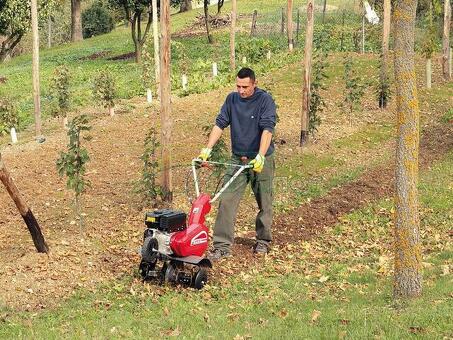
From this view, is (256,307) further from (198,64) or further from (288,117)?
(198,64)

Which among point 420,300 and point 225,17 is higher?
point 225,17

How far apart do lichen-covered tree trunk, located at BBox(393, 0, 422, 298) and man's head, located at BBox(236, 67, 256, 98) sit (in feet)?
8.63

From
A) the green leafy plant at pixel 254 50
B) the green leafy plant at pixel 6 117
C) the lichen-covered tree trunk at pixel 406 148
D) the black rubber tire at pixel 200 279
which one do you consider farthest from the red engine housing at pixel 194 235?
the green leafy plant at pixel 254 50

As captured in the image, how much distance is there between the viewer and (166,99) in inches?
489

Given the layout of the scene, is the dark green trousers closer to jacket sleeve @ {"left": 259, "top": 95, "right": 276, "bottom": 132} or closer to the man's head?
jacket sleeve @ {"left": 259, "top": 95, "right": 276, "bottom": 132}

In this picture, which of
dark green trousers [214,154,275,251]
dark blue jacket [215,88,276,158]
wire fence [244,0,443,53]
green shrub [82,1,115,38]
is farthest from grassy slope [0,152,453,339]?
green shrub [82,1,115,38]

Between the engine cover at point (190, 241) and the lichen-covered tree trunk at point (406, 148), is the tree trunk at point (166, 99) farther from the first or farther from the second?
the lichen-covered tree trunk at point (406, 148)

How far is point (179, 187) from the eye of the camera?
14836 mm

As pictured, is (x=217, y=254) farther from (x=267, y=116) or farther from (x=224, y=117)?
(x=267, y=116)

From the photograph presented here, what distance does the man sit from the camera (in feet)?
30.9

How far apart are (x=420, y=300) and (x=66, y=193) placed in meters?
9.07

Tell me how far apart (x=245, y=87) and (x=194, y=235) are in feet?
7.01

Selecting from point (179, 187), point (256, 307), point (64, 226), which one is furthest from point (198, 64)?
point (256, 307)

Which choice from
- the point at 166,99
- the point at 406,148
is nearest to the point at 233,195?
the point at 406,148
